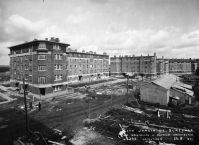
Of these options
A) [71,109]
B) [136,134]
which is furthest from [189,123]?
[71,109]

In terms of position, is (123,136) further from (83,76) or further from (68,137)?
(83,76)

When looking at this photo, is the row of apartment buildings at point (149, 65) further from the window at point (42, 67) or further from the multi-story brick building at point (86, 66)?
the window at point (42, 67)

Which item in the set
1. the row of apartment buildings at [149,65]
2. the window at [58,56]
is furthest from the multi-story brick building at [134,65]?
the window at [58,56]

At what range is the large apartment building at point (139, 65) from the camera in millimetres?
81650

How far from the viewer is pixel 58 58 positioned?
124 ft

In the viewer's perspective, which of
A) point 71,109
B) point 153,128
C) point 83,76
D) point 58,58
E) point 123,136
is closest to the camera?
point 123,136

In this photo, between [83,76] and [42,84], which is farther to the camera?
[83,76]

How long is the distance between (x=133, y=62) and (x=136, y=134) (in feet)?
257

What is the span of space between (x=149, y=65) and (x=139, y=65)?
6.90m

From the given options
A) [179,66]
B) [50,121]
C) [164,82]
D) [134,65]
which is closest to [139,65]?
[134,65]

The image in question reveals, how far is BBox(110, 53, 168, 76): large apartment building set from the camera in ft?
268

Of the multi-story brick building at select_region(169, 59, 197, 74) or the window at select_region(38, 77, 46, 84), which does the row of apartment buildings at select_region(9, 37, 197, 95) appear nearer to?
the window at select_region(38, 77, 46, 84)

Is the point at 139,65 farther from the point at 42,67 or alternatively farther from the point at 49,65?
the point at 42,67

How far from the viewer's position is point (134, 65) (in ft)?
295
